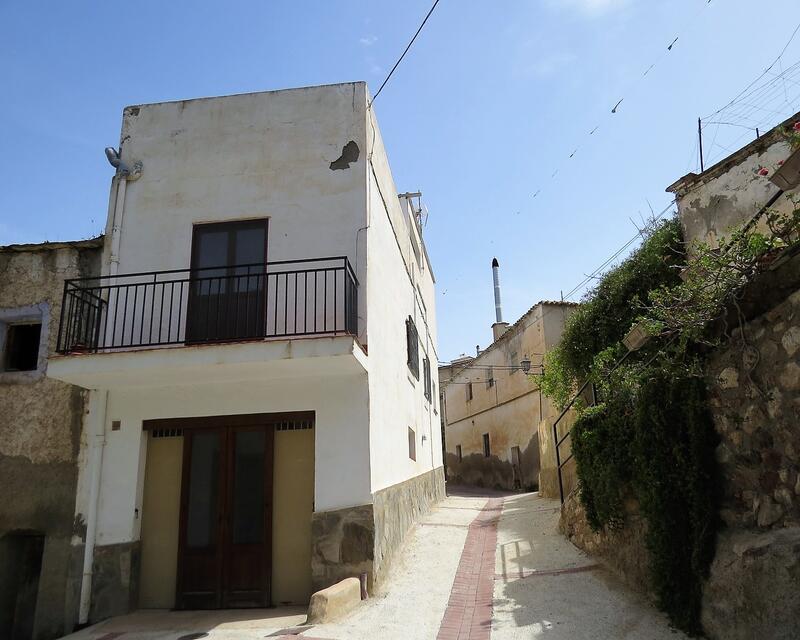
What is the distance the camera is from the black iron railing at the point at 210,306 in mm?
7793

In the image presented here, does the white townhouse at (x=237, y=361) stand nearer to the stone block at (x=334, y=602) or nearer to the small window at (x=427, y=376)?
the stone block at (x=334, y=602)

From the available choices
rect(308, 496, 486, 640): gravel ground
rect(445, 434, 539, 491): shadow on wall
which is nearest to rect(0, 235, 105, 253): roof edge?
rect(308, 496, 486, 640): gravel ground

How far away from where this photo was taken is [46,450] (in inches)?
319

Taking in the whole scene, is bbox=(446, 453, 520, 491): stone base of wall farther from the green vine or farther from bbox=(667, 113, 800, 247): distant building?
the green vine

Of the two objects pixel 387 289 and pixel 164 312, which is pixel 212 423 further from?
pixel 387 289

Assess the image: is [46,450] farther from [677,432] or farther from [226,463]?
[677,432]

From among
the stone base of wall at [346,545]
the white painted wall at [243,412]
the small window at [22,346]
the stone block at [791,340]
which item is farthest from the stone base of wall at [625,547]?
the small window at [22,346]

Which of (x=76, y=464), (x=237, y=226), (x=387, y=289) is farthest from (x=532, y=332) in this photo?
(x=76, y=464)

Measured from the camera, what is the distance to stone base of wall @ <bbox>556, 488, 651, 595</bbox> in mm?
6223

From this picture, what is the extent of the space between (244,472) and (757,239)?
259 inches

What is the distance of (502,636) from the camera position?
18.6 ft

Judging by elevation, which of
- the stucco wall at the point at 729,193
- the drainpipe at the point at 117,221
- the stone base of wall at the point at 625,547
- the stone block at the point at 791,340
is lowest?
the stone base of wall at the point at 625,547

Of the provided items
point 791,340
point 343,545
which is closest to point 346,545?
point 343,545

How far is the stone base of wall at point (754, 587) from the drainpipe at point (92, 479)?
23.6ft
